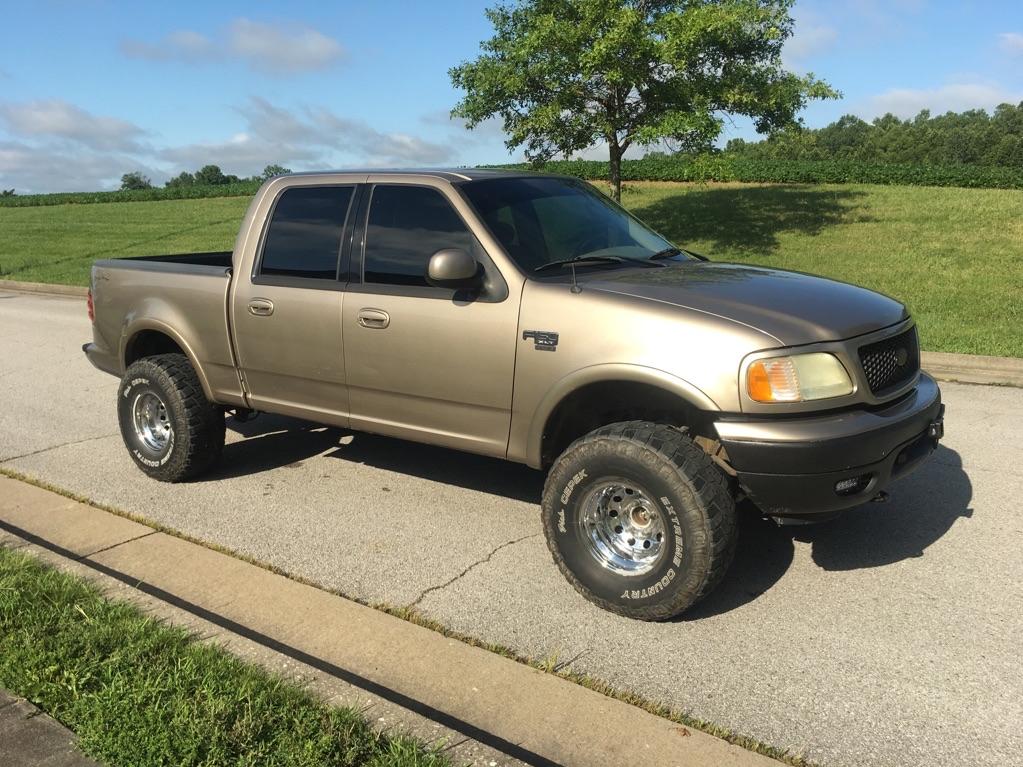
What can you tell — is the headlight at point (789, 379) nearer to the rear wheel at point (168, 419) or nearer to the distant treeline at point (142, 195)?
the rear wheel at point (168, 419)

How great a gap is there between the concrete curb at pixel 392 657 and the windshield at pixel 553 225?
1835 mm

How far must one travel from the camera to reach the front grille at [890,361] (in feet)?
12.1

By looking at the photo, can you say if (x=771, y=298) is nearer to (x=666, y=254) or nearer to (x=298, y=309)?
(x=666, y=254)

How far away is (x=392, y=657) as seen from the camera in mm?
3434

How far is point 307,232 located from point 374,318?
0.88 metres

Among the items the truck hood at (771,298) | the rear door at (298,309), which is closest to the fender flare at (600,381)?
the truck hood at (771,298)

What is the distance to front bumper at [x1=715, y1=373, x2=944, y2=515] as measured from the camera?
134 inches

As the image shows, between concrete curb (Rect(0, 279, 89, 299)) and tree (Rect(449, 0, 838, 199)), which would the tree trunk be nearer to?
tree (Rect(449, 0, 838, 199))

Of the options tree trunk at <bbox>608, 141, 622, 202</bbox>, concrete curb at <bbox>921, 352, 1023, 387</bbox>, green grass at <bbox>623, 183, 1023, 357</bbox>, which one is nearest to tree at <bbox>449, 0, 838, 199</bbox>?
tree trunk at <bbox>608, 141, 622, 202</bbox>

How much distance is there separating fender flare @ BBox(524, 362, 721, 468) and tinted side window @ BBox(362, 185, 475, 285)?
92 centimetres

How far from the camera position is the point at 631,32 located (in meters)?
16.8

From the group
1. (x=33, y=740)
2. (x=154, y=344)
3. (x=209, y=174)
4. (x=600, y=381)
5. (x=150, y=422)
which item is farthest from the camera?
(x=209, y=174)

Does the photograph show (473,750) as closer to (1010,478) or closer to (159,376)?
(159,376)

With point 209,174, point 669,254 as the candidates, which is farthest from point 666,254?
point 209,174
